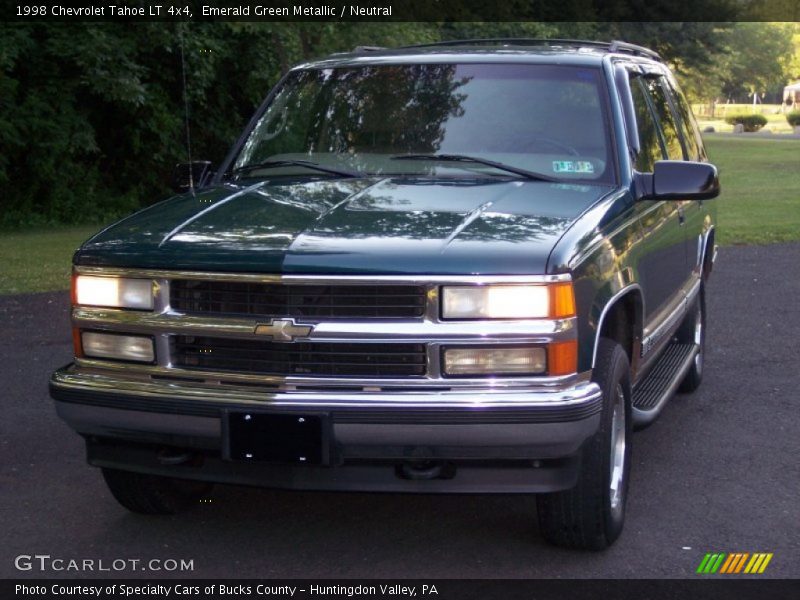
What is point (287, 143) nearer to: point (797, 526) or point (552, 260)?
point (552, 260)

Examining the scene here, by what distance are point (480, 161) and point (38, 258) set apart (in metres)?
11.0

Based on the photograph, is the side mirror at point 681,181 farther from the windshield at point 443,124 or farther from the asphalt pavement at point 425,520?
the asphalt pavement at point 425,520

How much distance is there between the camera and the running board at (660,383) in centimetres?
535

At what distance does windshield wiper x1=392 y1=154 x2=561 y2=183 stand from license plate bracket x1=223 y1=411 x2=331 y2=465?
64.7 inches

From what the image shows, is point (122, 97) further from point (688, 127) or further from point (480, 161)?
point (480, 161)

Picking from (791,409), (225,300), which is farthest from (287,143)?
(791,409)

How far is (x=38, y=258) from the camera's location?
1524 centimetres

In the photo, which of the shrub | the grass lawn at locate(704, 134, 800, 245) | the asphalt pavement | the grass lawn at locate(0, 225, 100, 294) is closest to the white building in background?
the shrub

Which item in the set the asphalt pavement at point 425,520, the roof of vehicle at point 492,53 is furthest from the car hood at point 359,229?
the asphalt pavement at point 425,520

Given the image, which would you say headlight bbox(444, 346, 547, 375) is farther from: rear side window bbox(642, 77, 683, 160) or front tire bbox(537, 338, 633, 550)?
rear side window bbox(642, 77, 683, 160)

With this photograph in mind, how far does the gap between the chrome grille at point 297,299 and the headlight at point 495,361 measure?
0.65 feet

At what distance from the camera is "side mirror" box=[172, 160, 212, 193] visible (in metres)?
5.91

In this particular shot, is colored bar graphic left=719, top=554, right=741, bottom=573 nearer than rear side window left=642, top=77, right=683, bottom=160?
Yes

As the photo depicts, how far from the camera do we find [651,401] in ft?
18.7
